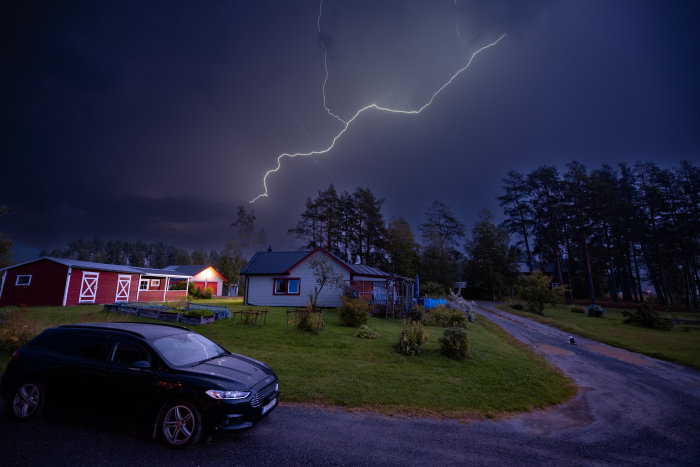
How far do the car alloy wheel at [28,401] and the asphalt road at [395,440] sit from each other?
169 millimetres

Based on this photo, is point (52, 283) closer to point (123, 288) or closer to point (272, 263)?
point (123, 288)

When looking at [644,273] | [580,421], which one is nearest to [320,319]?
[580,421]

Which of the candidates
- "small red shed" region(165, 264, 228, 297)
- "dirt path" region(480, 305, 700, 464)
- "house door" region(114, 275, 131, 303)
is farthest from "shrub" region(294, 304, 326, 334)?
"small red shed" region(165, 264, 228, 297)

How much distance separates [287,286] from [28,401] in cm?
2005

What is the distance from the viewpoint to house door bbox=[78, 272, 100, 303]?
78.0 feet

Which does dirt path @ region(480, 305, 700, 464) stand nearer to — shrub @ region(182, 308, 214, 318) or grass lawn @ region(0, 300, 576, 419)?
grass lawn @ region(0, 300, 576, 419)

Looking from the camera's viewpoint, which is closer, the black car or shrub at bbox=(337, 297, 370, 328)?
the black car

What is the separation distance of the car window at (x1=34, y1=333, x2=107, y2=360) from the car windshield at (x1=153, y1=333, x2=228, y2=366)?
960mm

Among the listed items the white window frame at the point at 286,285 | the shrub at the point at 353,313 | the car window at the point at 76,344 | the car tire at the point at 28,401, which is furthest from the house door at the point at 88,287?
the car tire at the point at 28,401

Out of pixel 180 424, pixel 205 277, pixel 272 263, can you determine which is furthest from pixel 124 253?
pixel 180 424

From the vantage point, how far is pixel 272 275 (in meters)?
25.0

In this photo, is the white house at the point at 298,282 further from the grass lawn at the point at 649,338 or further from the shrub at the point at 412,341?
the grass lawn at the point at 649,338

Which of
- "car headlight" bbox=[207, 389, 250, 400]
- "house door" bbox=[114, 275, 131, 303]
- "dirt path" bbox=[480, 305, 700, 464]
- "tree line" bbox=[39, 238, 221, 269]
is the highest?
"tree line" bbox=[39, 238, 221, 269]

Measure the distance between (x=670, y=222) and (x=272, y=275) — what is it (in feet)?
160
